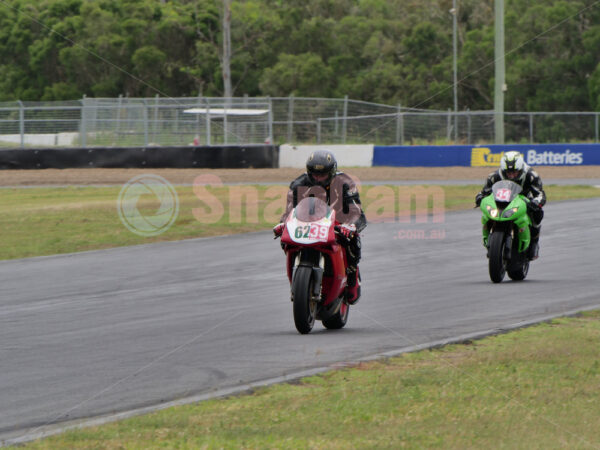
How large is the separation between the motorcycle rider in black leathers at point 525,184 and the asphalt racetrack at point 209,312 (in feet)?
2.38

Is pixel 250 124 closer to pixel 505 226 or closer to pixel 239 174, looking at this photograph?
pixel 239 174

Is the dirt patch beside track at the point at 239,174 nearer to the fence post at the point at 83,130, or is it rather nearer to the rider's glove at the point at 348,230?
the fence post at the point at 83,130

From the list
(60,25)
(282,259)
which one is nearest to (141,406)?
(282,259)

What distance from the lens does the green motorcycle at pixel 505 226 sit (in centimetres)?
1175

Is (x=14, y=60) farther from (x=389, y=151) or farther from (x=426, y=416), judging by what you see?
(x=426, y=416)

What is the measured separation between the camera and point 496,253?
11797mm

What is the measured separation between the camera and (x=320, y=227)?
8.30 metres

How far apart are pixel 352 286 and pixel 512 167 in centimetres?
393

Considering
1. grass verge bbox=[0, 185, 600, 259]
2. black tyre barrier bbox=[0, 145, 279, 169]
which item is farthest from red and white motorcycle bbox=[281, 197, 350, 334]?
black tyre barrier bbox=[0, 145, 279, 169]

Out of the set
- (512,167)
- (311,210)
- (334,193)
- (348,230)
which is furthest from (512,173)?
(311,210)

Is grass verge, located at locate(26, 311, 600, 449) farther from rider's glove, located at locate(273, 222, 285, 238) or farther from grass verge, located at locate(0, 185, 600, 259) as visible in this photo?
grass verge, located at locate(0, 185, 600, 259)

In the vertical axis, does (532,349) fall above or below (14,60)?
below

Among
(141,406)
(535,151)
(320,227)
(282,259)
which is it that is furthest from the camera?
(535,151)

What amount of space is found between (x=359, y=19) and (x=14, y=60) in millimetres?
26234
